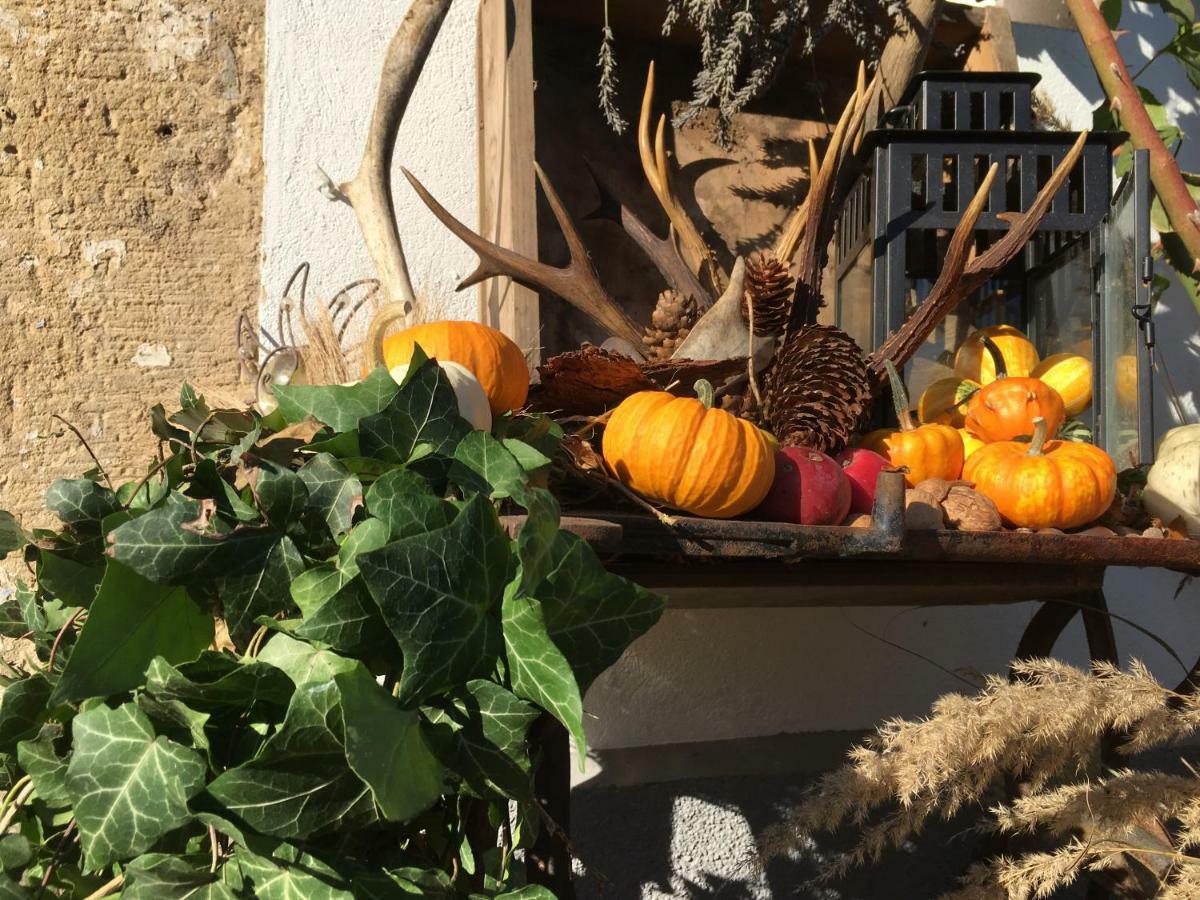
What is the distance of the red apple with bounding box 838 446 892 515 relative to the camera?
1140 mm

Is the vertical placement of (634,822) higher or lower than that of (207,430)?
lower

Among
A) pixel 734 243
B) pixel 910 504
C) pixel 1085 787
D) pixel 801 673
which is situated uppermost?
pixel 734 243

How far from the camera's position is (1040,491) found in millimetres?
1178

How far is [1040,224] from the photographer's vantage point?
1520 millimetres

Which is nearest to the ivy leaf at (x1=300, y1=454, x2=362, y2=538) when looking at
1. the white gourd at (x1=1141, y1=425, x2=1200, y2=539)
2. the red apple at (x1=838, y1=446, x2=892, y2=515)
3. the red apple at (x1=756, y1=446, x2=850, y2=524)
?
the red apple at (x1=756, y1=446, x2=850, y2=524)

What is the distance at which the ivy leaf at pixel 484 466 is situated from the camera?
71 centimetres

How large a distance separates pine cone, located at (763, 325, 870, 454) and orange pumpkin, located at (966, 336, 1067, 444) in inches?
9.4

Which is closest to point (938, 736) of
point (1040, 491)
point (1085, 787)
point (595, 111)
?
point (1085, 787)

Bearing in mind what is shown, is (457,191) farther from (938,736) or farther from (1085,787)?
(1085,787)

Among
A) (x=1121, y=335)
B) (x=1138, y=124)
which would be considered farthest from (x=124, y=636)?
(x=1138, y=124)

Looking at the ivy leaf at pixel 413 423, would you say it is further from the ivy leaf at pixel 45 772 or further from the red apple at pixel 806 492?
the red apple at pixel 806 492

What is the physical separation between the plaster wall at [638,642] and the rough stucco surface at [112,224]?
0.08 metres

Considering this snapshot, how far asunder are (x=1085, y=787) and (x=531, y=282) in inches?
37.4

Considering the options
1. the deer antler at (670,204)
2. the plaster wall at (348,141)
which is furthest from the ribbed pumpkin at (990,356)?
the plaster wall at (348,141)
